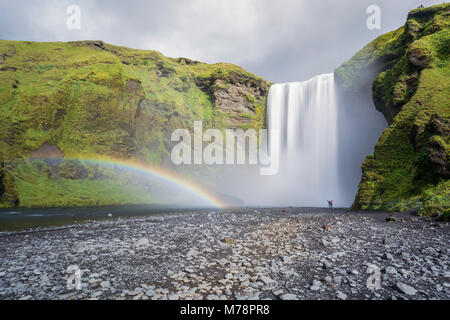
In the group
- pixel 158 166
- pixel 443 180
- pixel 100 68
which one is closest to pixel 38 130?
pixel 100 68

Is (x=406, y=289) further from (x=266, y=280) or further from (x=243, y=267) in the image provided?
(x=243, y=267)

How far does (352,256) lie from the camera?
21.9 feet

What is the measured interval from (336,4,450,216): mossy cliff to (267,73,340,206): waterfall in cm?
2215

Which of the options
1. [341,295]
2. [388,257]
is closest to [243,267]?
[341,295]

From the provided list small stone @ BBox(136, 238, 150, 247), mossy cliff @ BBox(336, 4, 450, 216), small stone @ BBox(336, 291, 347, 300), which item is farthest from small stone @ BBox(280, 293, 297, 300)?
mossy cliff @ BBox(336, 4, 450, 216)

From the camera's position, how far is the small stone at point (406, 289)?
4323mm

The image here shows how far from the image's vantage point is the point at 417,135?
1875 centimetres

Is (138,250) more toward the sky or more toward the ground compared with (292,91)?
more toward the ground

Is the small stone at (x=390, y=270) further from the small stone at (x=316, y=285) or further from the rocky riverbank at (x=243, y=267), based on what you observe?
the small stone at (x=316, y=285)

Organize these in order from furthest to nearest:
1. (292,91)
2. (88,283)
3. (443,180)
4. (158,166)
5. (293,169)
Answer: (292,91) → (293,169) → (158,166) → (443,180) → (88,283)

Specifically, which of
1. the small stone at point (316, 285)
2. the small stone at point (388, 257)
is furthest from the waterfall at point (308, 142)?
the small stone at point (316, 285)
